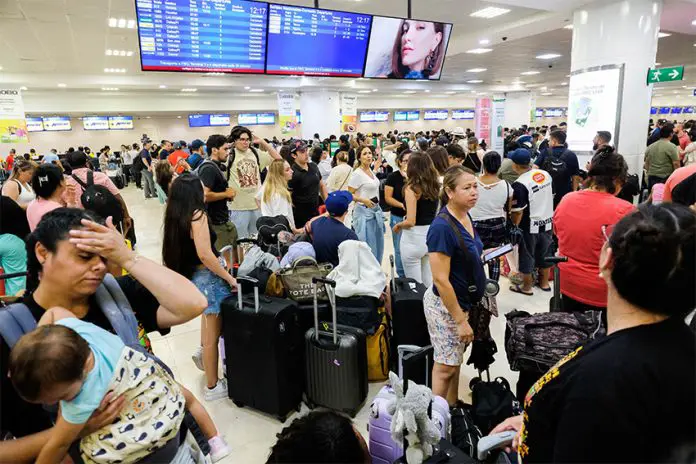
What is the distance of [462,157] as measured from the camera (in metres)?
5.01

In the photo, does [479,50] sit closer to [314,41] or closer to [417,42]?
[417,42]

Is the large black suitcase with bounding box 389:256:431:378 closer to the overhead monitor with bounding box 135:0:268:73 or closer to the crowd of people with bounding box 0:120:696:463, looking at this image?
the crowd of people with bounding box 0:120:696:463

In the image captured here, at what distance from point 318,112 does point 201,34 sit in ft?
36.3

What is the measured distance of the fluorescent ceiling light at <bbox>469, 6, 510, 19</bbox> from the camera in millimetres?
7982

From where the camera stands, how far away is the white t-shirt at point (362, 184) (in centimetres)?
483

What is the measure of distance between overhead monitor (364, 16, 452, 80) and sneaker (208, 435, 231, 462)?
5.40 m

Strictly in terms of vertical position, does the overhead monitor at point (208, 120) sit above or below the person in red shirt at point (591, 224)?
above

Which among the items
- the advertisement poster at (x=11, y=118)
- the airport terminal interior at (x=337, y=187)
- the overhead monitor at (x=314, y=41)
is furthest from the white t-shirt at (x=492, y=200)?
the advertisement poster at (x=11, y=118)

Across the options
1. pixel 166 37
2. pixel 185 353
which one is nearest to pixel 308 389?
pixel 185 353

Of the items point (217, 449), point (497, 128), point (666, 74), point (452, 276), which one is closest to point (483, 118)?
point (497, 128)

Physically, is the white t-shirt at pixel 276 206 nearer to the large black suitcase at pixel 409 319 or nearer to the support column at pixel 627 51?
the large black suitcase at pixel 409 319

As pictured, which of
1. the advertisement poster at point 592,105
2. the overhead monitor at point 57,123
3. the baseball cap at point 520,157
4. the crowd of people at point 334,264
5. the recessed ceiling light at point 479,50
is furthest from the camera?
the overhead monitor at point 57,123

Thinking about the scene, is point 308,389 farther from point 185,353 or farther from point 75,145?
point 75,145

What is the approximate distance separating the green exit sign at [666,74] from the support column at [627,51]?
Result: 8 centimetres
